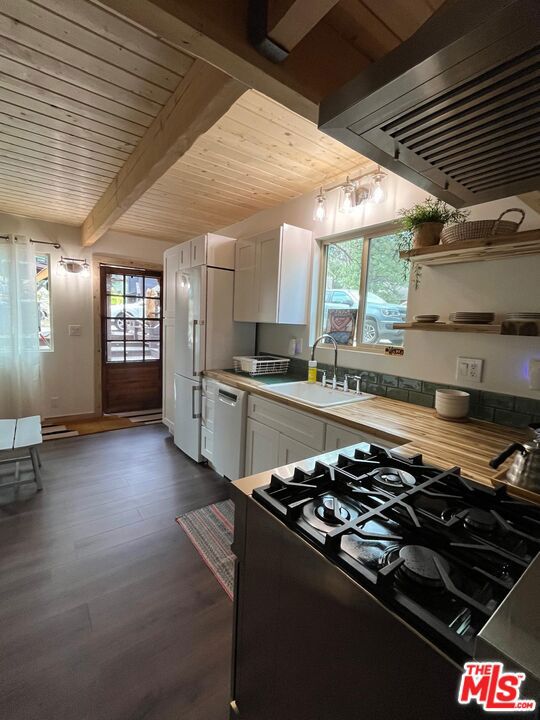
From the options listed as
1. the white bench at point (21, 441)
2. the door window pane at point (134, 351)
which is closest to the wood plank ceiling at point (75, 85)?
the white bench at point (21, 441)

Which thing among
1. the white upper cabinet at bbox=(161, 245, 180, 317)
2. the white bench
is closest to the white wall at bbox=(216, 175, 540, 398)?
the white upper cabinet at bbox=(161, 245, 180, 317)

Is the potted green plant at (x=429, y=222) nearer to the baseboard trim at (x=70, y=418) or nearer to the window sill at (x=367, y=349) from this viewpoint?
the window sill at (x=367, y=349)

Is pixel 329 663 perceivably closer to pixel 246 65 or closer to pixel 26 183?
pixel 246 65

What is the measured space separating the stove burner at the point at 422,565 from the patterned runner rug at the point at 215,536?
4.45 ft

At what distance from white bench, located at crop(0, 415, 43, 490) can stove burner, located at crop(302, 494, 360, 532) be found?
253 cm

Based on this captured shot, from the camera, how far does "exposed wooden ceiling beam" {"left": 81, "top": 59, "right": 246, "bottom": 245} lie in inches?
54.7

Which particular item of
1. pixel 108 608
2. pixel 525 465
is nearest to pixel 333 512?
pixel 525 465

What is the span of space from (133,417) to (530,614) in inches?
183

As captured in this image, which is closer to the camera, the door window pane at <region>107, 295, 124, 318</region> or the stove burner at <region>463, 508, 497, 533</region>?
the stove burner at <region>463, 508, 497, 533</region>

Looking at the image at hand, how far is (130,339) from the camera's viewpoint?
4719mm

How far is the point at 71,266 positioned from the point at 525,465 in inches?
186

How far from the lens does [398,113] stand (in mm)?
702

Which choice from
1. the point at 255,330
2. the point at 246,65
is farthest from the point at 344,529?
the point at 255,330

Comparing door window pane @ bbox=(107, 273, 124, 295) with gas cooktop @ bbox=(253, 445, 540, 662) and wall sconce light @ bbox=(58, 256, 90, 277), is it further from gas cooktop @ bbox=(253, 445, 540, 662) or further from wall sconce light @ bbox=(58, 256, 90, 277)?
gas cooktop @ bbox=(253, 445, 540, 662)
